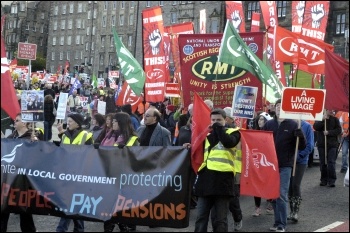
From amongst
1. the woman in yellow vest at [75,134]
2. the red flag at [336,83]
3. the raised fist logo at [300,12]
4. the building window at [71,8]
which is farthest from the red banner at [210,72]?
the building window at [71,8]

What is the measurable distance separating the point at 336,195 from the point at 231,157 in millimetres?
5180

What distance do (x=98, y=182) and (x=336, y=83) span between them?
4.05 metres

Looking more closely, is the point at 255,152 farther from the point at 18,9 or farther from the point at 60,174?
the point at 18,9

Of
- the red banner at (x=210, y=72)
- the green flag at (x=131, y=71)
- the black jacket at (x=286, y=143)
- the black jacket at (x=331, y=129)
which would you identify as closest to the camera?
the black jacket at (x=286, y=143)

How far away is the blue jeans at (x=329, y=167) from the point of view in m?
12.6

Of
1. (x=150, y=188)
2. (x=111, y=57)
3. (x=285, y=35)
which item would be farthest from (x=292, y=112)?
(x=111, y=57)

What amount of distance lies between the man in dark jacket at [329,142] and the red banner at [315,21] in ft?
15.2

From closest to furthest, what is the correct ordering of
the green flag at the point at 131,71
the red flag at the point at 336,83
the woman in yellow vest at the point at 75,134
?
the woman in yellow vest at the point at 75,134 < the red flag at the point at 336,83 < the green flag at the point at 131,71

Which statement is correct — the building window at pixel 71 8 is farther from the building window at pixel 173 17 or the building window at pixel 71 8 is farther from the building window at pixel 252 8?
the building window at pixel 252 8

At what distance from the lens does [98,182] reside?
773 centimetres

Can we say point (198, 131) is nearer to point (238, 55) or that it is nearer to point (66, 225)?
point (66, 225)

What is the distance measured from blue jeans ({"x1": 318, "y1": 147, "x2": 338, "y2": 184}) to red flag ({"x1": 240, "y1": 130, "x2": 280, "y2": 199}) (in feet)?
15.8

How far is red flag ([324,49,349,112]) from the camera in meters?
9.30

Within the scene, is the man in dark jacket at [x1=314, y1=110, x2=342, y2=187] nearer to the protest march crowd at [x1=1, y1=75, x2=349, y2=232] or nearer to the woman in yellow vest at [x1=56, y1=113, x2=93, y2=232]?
the protest march crowd at [x1=1, y1=75, x2=349, y2=232]
